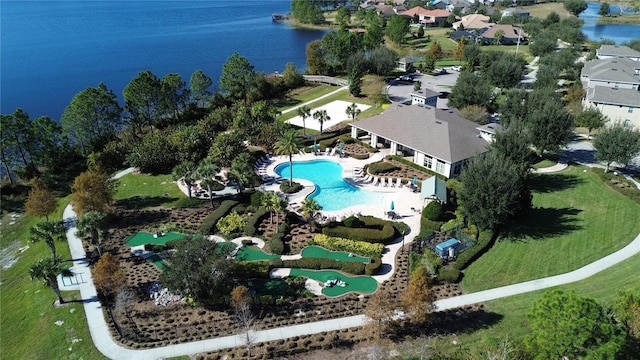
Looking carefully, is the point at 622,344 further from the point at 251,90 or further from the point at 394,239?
the point at 251,90

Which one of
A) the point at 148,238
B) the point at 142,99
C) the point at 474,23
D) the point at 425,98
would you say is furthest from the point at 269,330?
the point at 474,23

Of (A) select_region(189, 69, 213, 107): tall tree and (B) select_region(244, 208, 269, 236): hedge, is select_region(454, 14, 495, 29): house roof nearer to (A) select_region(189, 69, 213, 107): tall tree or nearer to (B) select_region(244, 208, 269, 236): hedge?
(A) select_region(189, 69, 213, 107): tall tree

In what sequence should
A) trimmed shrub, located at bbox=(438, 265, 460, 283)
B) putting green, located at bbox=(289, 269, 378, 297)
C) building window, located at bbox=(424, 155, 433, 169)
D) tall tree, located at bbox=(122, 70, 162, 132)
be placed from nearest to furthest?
1. putting green, located at bbox=(289, 269, 378, 297)
2. trimmed shrub, located at bbox=(438, 265, 460, 283)
3. building window, located at bbox=(424, 155, 433, 169)
4. tall tree, located at bbox=(122, 70, 162, 132)

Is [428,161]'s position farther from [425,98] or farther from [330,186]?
[425,98]

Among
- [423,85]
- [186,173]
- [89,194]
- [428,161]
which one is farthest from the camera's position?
[423,85]

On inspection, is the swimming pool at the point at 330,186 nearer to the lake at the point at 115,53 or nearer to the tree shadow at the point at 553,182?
the tree shadow at the point at 553,182

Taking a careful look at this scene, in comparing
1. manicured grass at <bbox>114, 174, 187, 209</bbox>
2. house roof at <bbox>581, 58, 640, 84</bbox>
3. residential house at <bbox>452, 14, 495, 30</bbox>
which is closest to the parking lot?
house roof at <bbox>581, 58, 640, 84</bbox>
